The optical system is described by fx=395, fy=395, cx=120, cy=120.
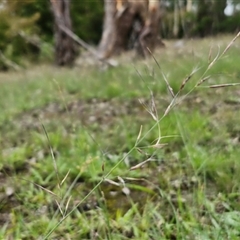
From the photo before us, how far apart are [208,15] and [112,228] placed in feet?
14.4

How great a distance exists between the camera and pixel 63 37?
463 inches

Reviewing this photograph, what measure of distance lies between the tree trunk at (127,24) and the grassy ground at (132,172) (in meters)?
5.23

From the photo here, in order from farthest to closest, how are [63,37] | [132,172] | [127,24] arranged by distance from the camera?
[63,37] < [127,24] < [132,172]

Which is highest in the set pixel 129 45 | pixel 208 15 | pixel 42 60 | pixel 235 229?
pixel 208 15

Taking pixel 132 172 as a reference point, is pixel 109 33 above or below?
below

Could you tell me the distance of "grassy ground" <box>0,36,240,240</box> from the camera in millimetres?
1477

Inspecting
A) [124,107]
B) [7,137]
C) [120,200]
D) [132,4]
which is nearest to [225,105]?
[124,107]

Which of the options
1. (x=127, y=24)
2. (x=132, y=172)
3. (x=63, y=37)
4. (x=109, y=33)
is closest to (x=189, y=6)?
(x=127, y=24)

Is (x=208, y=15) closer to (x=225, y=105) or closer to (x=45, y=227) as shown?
(x=225, y=105)

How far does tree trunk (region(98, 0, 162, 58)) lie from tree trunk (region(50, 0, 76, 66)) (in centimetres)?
159

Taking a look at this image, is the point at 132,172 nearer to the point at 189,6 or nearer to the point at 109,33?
the point at 189,6

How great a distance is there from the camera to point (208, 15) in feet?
18.0

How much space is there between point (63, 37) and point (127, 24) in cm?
255

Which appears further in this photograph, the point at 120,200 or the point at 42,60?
the point at 42,60
